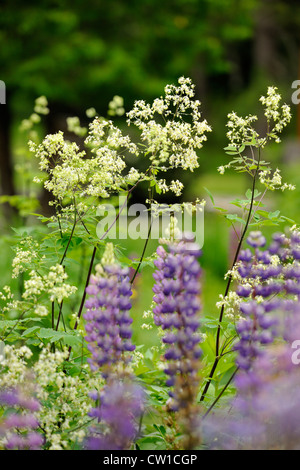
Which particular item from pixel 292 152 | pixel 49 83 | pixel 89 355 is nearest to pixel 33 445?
pixel 89 355

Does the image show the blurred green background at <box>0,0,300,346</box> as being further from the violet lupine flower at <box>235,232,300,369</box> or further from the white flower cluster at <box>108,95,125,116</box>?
the violet lupine flower at <box>235,232,300,369</box>

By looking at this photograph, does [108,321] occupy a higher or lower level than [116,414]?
higher

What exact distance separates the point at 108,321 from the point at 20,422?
1.46 ft

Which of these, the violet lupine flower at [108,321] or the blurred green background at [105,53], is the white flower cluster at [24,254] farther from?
the blurred green background at [105,53]

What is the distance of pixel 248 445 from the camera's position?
176 cm

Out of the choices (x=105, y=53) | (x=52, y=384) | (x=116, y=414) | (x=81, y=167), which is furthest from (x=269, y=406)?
(x=105, y=53)

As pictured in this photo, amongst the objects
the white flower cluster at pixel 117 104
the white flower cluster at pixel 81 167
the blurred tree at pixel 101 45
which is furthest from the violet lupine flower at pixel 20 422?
the blurred tree at pixel 101 45

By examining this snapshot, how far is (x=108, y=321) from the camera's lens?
5.92 ft

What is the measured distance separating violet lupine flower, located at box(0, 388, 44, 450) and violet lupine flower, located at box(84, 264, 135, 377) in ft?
0.88

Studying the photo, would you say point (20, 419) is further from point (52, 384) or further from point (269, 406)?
point (269, 406)

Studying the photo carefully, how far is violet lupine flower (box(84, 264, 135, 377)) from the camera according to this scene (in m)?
1.79

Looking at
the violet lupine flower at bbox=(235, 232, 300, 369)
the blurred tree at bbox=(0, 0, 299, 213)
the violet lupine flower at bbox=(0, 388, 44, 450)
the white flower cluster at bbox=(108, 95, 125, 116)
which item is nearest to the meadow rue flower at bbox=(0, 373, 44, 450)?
the violet lupine flower at bbox=(0, 388, 44, 450)

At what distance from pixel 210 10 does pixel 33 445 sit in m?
8.48

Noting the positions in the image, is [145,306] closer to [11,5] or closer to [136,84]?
[136,84]
